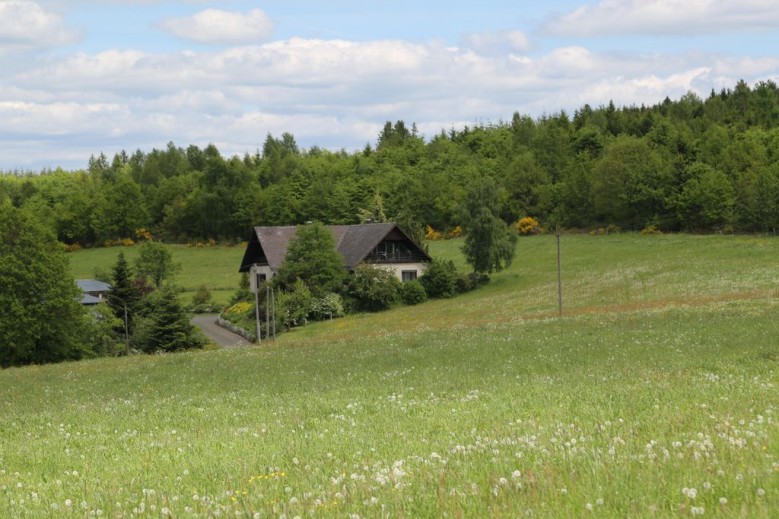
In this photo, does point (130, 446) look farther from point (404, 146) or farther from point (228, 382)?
point (404, 146)

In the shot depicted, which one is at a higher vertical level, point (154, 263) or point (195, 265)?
point (154, 263)

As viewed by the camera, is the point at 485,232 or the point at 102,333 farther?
the point at 485,232

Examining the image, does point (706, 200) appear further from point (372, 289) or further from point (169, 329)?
point (169, 329)

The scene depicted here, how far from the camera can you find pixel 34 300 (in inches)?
2650

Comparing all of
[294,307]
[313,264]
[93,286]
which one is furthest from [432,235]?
[294,307]

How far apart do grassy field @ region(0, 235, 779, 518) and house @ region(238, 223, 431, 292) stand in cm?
5413

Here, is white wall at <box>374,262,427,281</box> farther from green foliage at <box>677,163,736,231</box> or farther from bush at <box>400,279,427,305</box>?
green foliage at <box>677,163,736,231</box>

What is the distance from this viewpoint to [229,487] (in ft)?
30.3

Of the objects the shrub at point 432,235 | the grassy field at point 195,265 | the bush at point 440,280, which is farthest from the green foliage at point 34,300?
the shrub at point 432,235

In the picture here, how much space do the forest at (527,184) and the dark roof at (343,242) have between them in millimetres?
8112

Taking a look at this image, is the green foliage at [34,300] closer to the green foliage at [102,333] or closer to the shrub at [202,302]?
the green foliage at [102,333]

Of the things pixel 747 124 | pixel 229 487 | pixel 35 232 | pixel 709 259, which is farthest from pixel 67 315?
pixel 747 124

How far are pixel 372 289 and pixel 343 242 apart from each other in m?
16.7

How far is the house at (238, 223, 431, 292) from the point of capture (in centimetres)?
9188
